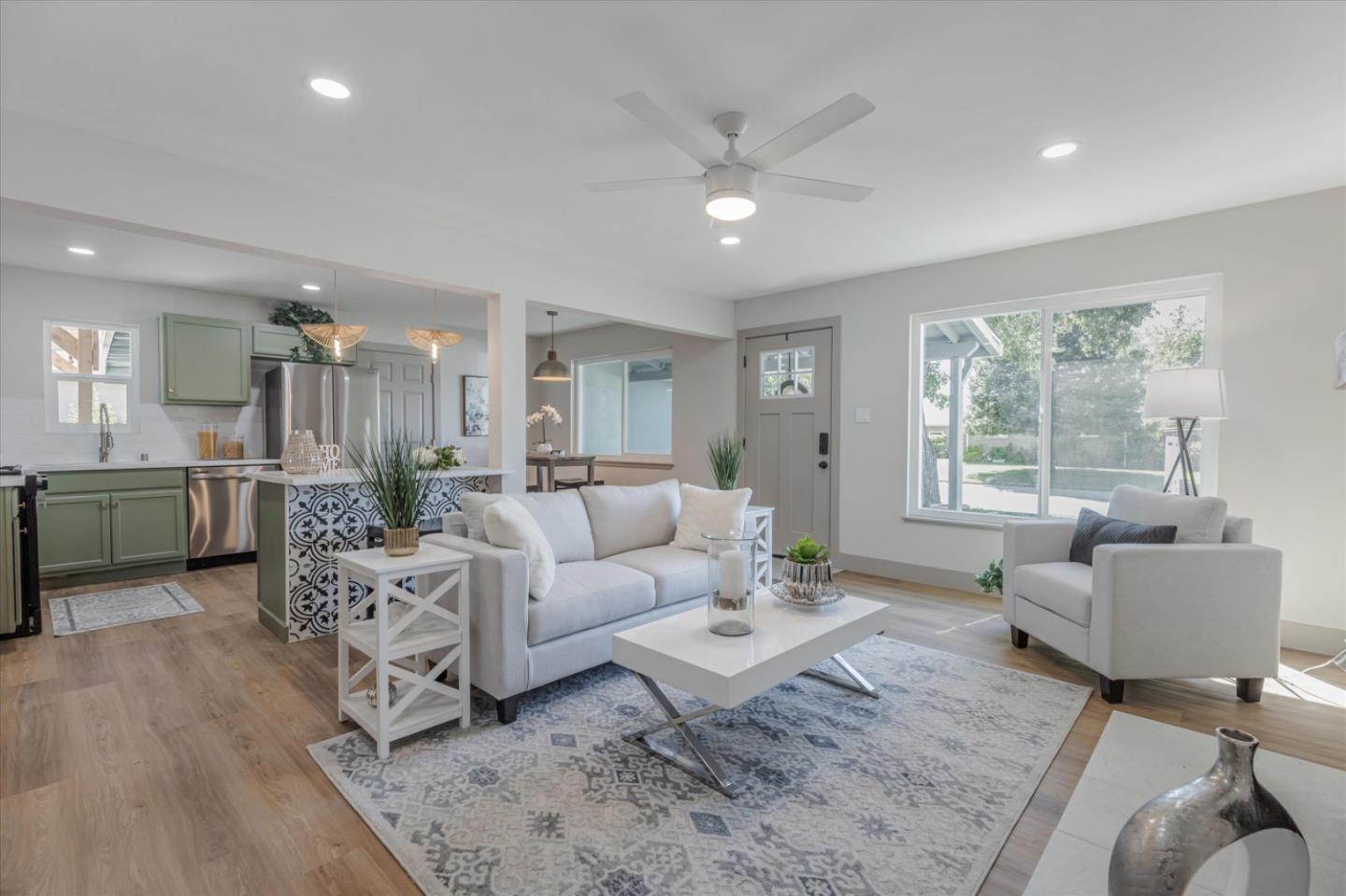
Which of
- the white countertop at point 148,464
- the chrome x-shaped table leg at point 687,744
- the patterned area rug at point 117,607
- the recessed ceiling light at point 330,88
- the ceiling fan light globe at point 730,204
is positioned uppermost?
the recessed ceiling light at point 330,88

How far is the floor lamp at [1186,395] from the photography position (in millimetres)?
3209

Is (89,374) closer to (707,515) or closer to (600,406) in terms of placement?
(600,406)

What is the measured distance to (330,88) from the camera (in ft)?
7.60

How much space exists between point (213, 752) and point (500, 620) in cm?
110

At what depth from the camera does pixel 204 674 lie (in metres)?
2.92

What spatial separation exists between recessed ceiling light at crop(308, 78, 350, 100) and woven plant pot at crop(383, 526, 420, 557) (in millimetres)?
1708

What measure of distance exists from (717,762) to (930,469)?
3.53 m

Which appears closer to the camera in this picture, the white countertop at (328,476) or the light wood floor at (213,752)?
the light wood floor at (213,752)

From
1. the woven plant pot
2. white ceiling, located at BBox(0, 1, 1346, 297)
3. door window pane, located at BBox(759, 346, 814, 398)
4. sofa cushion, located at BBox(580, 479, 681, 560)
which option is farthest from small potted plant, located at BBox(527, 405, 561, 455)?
the woven plant pot

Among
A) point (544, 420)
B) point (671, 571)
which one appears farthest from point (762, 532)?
point (544, 420)

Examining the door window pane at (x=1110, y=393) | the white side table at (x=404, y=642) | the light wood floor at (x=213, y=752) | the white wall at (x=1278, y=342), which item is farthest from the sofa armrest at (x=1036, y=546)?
the white side table at (x=404, y=642)

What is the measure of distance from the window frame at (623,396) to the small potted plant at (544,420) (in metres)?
0.27

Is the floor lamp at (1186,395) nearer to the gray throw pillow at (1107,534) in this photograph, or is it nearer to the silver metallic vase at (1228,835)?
the gray throw pillow at (1107,534)

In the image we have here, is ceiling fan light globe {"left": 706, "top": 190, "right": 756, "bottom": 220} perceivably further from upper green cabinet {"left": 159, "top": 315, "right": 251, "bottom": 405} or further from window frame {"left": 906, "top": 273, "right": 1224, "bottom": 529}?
upper green cabinet {"left": 159, "top": 315, "right": 251, "bottom": 405}
